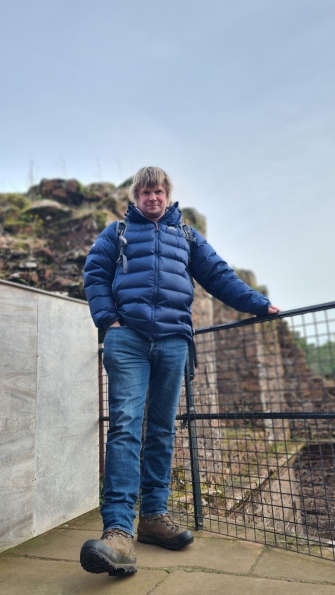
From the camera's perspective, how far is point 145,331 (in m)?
2.09

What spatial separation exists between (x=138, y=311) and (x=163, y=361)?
0.30 meters

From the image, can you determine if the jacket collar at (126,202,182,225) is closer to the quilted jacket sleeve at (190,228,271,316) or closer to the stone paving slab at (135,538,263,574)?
the quilted jacket sleeve at (190,228,271,316)

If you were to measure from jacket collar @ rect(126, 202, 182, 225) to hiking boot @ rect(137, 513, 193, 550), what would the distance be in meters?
1.54

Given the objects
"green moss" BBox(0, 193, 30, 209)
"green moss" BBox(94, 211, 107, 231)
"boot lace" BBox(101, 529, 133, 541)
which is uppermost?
"green moss" BBox(0, 193, 30, 209)

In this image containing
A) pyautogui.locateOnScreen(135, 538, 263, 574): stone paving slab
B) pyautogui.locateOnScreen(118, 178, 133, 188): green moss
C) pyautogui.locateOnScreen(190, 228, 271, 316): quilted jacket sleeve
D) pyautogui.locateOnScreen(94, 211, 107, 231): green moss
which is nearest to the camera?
pyautogui.locateOnScreen(135, 538, 263, 574): stone paving slab

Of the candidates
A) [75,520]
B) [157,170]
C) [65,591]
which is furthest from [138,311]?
[75,520]

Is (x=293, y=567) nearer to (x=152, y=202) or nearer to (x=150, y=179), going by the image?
(x=152, y=202)

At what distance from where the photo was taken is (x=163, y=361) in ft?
7.13

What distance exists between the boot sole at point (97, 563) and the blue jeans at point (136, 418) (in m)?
0.17

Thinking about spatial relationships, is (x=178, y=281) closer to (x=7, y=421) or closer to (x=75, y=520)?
(x=7, y=421)

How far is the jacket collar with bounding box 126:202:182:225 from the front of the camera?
7.47ft

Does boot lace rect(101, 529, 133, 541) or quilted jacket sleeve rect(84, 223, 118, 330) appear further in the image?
quilted jacket sleeve rect(84, 223, 118, 330)

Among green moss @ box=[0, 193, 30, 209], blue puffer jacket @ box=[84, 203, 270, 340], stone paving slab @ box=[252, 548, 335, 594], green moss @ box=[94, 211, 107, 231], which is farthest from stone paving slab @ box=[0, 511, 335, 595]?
green moss @ box=[0, 193, 30, 209]

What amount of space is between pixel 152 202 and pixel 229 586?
178 centimetres
